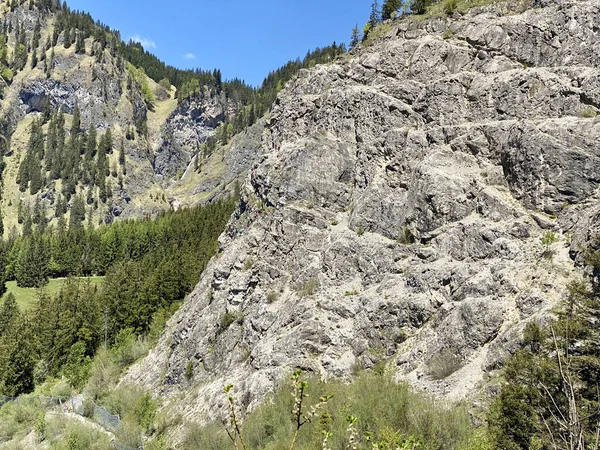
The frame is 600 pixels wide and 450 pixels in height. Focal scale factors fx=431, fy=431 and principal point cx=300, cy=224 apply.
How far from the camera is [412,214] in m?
36.2

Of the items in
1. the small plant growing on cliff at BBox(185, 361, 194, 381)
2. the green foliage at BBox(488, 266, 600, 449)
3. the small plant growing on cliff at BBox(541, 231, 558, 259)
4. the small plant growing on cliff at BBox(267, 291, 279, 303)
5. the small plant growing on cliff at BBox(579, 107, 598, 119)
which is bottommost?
the small plant growing on cliff at BBox(185, 361, 194, 381)

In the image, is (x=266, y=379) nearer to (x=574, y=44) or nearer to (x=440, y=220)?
(x=440, y=220)

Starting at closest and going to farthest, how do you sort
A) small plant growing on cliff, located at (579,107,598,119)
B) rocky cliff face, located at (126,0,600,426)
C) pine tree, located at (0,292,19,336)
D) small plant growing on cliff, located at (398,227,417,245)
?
1. rocky cliff face, located at (126,0,600,426)
2. small plant growing on cliff, located at (579,107,598,119)
3. small plant growing on cliff, located at (398,227,417,245)
4. pine tree, located at (0,292,19,336)

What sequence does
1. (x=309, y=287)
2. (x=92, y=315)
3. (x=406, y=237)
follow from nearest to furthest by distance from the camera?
(x=406, y=237), (x=309, y=287), (x=92, y=315)

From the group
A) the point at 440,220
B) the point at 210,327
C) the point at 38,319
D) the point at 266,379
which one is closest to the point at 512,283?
the point at 440,220

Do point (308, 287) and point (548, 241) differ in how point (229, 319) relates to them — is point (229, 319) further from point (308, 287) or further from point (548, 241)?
point (548, 241)

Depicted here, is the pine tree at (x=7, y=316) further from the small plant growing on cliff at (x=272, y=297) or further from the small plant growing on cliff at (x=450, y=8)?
the small plant growing on cliff at (x=450, y=8)

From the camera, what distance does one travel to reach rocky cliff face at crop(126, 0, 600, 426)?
2869 centimetres

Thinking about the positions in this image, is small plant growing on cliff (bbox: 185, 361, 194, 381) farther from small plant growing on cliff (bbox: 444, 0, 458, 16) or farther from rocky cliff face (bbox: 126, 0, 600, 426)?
small plant growing on cliff (bbox: 444, 0, 458, 16)

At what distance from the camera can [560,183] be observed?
102 ft

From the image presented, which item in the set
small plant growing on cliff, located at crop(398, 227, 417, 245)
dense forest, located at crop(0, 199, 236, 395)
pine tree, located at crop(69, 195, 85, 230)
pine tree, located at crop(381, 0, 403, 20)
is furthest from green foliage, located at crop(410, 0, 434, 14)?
pine tree, located at crop(69, 195, 85, 230)

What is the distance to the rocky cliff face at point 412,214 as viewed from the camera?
2869cm

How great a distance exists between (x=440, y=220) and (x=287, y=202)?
619 inches

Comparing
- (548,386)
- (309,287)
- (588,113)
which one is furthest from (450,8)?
(548,386)
